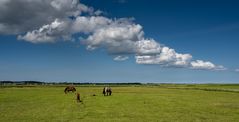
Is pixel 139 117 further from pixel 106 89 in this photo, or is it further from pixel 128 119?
pixel 106 89

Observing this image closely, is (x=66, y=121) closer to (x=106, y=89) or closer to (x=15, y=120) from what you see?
(x=15, y=120)

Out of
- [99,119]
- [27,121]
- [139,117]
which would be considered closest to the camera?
[27,121]

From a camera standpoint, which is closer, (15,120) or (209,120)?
(15,120)

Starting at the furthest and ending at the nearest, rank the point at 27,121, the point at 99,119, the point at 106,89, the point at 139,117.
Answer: the point at 106,89, the point at 139,117, the point at 99,119, the point at 27,121

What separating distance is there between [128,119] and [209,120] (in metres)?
6.13

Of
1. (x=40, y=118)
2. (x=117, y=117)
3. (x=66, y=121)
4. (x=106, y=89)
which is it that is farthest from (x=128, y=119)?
(x=106, y=89)

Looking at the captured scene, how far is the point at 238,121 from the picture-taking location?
78.7ft

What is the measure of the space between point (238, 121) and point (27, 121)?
15243 millimetres

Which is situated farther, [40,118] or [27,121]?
[40,118]

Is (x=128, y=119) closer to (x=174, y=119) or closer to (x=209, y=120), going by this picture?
(x=174, y=119)

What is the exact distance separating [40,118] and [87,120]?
3.78 meters

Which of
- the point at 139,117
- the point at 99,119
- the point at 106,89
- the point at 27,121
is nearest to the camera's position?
the point at 27,121

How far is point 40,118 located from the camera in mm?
24594

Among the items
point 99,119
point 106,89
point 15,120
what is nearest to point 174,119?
point 99,119
